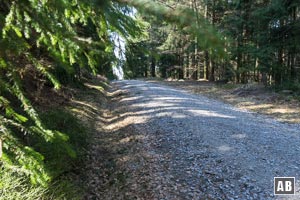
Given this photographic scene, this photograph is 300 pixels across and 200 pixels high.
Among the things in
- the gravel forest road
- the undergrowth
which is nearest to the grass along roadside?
the undergrowth

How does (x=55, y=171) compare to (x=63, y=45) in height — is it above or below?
below

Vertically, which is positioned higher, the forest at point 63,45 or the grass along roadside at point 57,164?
the forest at point 63,45

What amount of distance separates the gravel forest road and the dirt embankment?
1113 millimetres

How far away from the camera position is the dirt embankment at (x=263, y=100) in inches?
426

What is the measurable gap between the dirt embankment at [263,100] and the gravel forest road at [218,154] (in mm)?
1113

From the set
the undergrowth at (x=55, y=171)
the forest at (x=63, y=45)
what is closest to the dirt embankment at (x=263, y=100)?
the undergrowth at (x=55, y=171)

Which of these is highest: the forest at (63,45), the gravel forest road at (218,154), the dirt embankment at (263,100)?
the forest at (63,45)

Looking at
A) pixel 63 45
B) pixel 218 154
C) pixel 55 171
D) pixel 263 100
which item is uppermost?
pixel 63 45

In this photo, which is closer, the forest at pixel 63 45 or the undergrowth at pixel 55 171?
the forest at pixel 63 45

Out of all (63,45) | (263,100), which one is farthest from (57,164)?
(263,100)

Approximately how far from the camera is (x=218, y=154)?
6195mm

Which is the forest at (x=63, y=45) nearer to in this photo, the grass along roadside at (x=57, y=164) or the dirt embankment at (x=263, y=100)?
the grass along roadside at (x=57, y=164)

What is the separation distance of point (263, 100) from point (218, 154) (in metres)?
8.28

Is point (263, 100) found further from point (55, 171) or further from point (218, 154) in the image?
point (55, 171)
